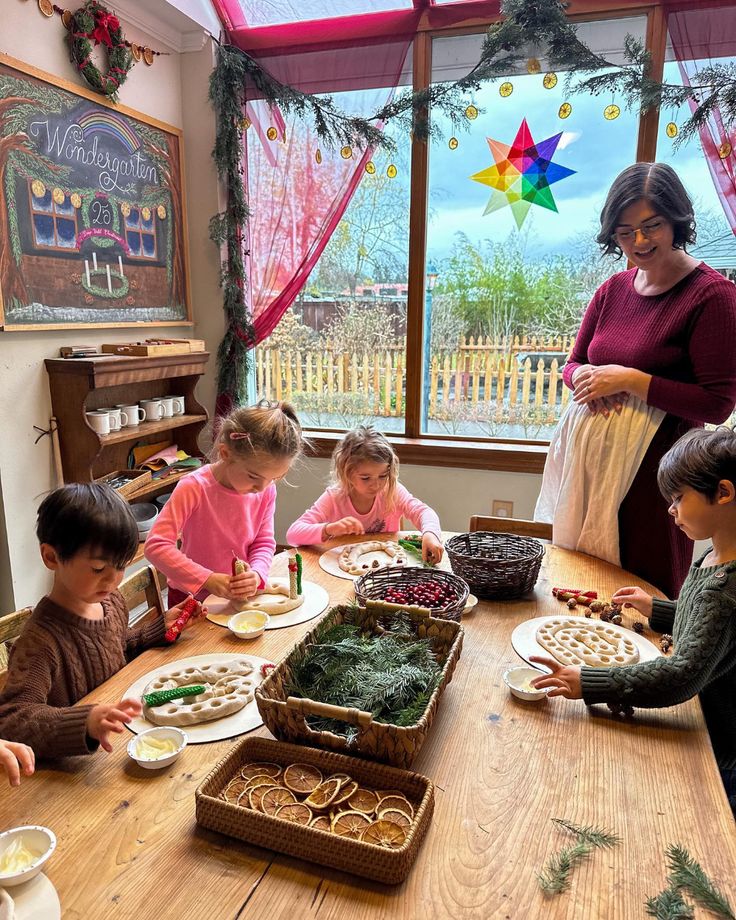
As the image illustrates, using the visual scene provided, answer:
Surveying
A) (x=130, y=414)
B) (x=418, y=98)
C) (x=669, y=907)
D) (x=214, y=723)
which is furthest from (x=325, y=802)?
(x=418, y=98)

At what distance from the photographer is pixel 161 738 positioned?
0.97 metres

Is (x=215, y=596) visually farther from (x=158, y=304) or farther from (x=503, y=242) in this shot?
(x=503, y=242)

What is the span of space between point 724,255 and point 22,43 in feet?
9.72

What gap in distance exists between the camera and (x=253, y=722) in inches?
40.2

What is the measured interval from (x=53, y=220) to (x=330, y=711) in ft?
7.84

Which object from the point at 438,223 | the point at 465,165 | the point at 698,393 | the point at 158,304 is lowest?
the point at 698,393

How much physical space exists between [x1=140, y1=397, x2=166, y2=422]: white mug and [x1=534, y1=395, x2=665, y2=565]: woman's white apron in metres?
1.93

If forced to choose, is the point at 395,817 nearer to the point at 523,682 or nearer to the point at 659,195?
the point at 523,682

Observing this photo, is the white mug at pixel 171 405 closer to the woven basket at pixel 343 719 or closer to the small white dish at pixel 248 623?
the small white dish at pixel 248 623

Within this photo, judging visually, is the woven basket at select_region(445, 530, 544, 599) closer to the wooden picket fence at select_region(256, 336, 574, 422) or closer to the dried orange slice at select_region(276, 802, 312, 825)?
the dried orange slice at select_region(276, 802, 312, 825)

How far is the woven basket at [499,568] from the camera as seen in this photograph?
1.46m

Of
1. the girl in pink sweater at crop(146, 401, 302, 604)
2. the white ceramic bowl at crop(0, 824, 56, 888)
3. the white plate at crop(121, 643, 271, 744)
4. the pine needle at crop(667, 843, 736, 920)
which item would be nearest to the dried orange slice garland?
the white plate at crop(121, 643, 271, 744)

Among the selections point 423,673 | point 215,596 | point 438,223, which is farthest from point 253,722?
point 438,223

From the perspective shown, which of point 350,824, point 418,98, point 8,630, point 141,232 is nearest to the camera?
point 350,824
